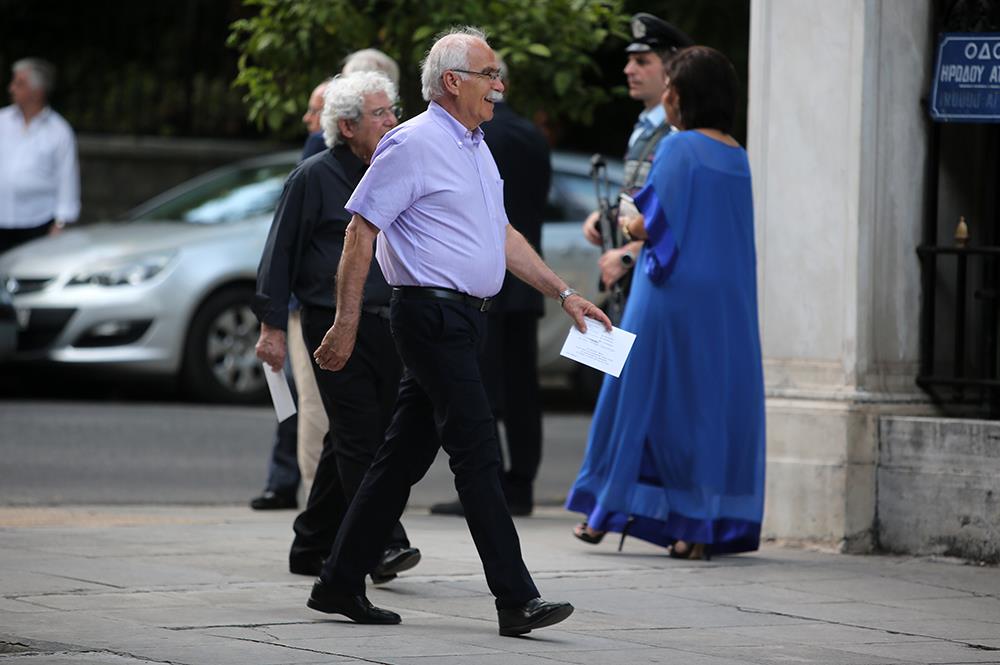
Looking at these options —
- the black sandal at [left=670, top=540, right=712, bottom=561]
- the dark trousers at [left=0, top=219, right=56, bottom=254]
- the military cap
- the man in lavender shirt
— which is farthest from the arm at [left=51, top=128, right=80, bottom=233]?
the man in lavender shirt

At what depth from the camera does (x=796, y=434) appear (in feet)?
28.0

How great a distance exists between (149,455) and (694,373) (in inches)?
163

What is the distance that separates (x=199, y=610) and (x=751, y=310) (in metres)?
2.77

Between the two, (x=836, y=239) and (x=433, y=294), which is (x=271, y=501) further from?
(x=433, y=294)

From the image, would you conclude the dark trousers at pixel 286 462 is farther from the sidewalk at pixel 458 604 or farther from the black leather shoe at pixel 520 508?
the black leather shoe at pixel 520 508

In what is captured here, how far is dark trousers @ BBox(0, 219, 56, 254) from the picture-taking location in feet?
48.3

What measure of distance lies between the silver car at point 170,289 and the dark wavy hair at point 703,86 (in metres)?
5.86

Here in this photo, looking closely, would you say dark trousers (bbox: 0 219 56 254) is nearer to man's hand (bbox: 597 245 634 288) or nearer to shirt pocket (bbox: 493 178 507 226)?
man's hand (bbox: 597 245 634 288)

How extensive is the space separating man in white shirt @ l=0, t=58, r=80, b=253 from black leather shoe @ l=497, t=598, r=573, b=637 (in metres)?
9.10

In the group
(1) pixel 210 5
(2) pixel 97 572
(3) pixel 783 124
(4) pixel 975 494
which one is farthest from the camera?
(1) pixel 210 5

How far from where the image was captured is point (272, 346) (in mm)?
7242

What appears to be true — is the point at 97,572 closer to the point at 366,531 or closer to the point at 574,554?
the point at 366,531

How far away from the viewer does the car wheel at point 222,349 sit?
44.5 feet

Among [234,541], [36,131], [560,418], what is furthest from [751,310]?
[36,131]
